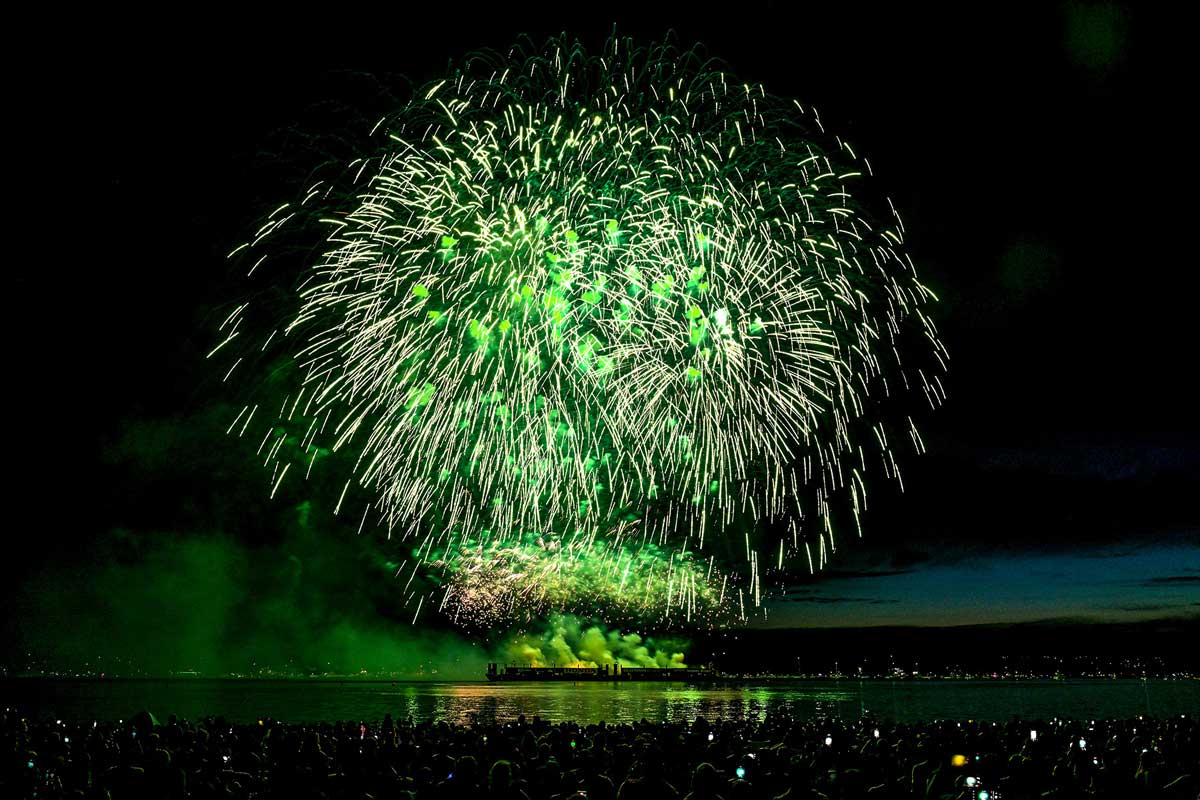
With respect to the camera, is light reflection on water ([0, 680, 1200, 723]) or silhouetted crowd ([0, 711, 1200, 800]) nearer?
silhouetted crowd ([0, 711, 1200, 800])

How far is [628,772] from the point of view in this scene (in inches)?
626

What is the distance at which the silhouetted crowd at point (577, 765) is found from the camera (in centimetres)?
1415

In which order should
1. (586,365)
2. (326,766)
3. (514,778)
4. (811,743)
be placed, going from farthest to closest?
1. (586,365)
2. (811,743)
3. (326,766)
4. (514,778)

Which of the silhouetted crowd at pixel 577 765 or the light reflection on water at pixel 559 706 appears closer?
the silhouetted crowd at pixel 577 765

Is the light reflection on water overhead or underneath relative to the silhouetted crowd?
underneath

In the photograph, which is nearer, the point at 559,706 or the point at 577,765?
the point at 577,765

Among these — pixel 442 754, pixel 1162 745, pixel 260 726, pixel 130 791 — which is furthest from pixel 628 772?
pixel 1162 745

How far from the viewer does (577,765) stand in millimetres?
16766

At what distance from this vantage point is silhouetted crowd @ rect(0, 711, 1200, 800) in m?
14.1

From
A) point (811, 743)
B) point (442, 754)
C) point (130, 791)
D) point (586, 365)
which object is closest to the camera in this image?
point (130, 791)

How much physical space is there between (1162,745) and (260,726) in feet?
70.6

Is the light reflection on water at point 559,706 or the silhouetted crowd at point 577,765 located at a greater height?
the silhouetted crowd at point 577,765

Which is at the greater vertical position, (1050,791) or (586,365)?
(586,365)

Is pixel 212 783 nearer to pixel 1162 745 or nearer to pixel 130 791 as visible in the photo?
pixel 130 791
